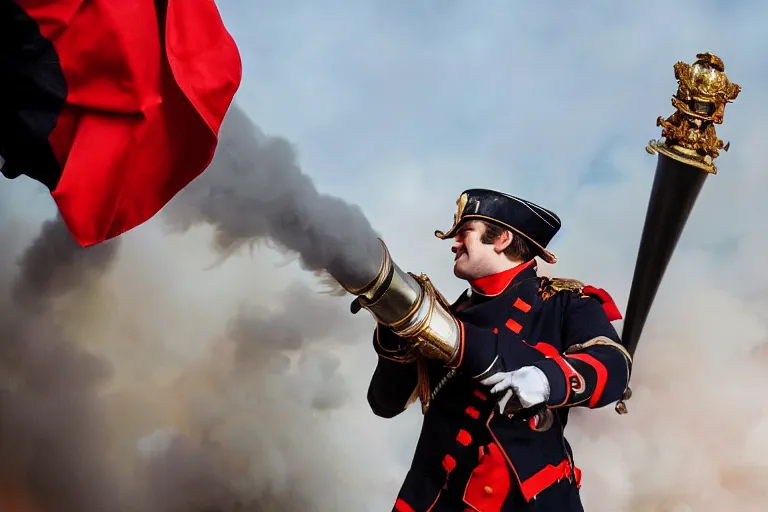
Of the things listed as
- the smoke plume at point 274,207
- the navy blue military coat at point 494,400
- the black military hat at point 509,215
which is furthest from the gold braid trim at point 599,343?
the smoke plume at point 274,207

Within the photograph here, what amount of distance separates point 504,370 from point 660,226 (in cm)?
96

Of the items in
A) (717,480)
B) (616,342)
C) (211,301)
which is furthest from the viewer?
(211,301)

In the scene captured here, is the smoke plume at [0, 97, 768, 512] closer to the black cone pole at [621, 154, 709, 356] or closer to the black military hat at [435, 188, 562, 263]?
the black cone pole at [621, 154, 709, 356]

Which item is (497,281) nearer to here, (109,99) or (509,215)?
(509,215)

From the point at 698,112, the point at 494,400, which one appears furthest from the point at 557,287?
the point at 698,112

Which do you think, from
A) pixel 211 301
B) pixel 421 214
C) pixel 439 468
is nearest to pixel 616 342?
pixel 439 468

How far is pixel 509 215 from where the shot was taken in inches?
85.1

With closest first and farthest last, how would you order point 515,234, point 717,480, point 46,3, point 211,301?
point 46,3 < point 515,234 < point 717,480 < point 211,301

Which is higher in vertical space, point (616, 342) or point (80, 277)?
point (616, 342)

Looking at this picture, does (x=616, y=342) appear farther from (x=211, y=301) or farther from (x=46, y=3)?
(x=211, y=301)

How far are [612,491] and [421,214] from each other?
4.42 feet

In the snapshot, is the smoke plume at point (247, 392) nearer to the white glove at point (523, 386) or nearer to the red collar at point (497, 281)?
the red collar at point (497, 281)

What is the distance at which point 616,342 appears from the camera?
203cm

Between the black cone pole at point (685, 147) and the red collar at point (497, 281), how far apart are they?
0.44m
